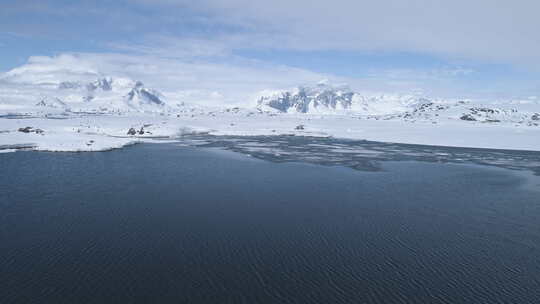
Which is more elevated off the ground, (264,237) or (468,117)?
(468,117)

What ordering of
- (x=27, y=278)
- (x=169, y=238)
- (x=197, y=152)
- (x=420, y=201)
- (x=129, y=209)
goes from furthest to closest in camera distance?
Answer: (x=197, y=152)
(x=420, y=201)
(x=129, y=209)
(x=169, y=238)
(x=27, y=278)

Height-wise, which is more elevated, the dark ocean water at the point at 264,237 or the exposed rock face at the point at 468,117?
the exposed rock face at the point at 468,117

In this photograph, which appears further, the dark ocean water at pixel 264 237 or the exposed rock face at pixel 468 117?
the exposed rock face at pixel 468 117

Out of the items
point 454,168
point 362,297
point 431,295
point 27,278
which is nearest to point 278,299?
point 362,297

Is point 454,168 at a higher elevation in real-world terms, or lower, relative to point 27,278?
higher

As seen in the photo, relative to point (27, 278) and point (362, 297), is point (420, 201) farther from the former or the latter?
point (27, 278)

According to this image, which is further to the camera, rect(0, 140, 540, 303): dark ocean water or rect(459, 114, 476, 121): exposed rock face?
rect(459, 114, 476, 121): exposed rock face

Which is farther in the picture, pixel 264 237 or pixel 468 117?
pixel 468 117

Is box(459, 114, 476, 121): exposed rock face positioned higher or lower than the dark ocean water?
higher
